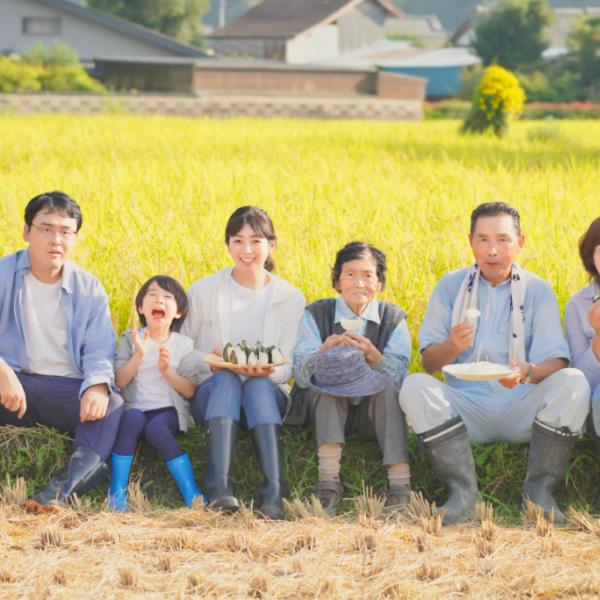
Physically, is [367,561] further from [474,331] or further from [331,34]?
[331,34]

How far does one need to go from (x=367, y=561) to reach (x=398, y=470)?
601mm

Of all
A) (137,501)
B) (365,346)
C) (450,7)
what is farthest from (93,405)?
(450,7)

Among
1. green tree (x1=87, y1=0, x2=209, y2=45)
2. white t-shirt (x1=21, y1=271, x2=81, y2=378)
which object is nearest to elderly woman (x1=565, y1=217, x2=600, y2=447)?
white t-shirt (x1=21, y1=271, x2=81, y2=378)

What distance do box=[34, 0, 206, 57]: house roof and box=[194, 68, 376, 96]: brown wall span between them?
3.12 m

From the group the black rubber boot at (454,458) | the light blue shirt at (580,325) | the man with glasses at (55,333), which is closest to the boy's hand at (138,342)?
the man with glasses at (55,333)

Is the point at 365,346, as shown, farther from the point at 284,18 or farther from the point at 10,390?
the point at 284,18

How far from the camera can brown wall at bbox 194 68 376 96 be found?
87.5 feet

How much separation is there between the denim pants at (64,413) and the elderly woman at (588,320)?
156 centimetres

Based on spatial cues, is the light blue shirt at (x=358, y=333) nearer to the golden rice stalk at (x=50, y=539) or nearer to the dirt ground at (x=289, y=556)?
the dirt ground at (x=289, y=556)

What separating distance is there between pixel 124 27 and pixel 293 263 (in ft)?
84.3

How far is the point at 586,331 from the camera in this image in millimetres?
3904

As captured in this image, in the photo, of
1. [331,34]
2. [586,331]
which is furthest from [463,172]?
[331,34]

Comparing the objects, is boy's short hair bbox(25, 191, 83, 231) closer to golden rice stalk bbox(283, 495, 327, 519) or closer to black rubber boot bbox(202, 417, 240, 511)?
black rubber boot bbox(202, 417, 240, 511)

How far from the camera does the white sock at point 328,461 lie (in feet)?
12.5
